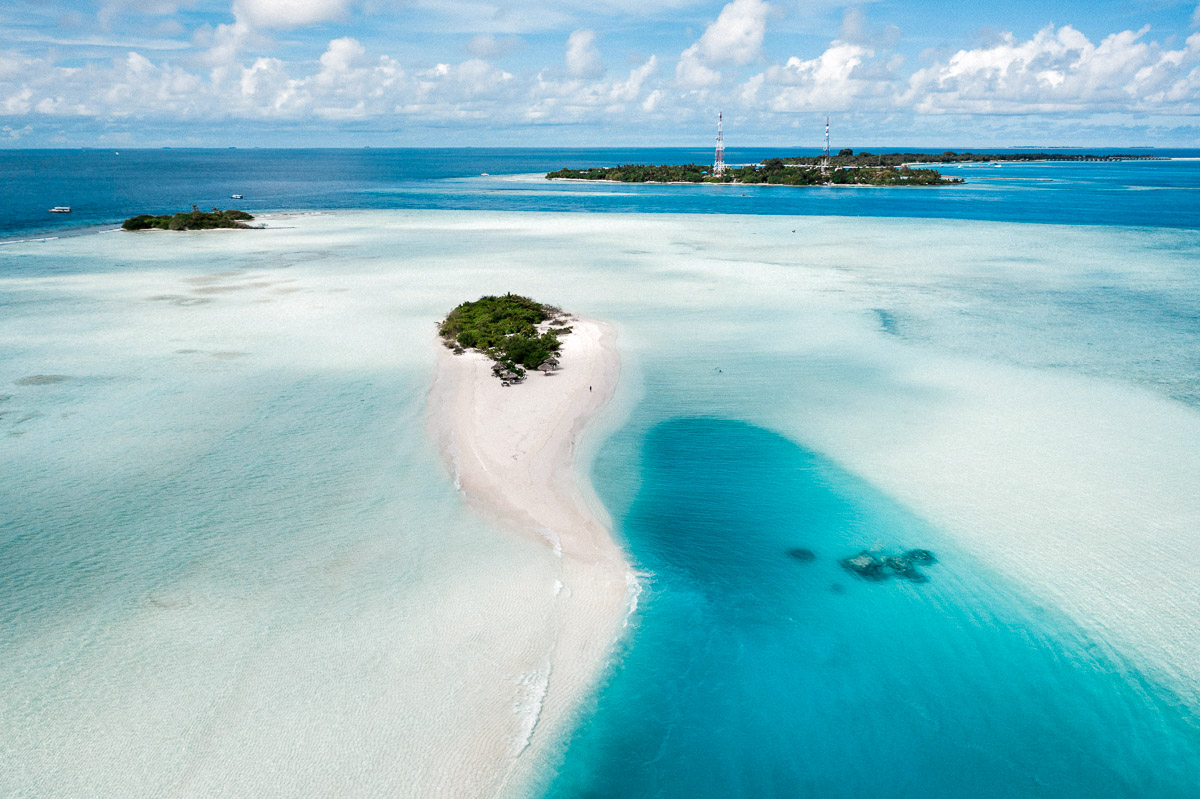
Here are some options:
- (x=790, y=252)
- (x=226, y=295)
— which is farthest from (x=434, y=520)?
(x=790, y=252)

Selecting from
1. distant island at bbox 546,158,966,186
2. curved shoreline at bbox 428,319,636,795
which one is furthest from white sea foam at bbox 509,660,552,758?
distant island at bbox 546,158,966,186

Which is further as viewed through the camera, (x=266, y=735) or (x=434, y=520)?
(x=434, y=520)

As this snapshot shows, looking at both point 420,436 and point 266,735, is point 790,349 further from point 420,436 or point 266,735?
point 266,735

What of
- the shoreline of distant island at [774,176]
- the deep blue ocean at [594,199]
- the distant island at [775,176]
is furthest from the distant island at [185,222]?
the distant island at [775,176]

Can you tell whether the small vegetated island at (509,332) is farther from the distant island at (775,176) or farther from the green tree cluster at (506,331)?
the distant island at (775,176)

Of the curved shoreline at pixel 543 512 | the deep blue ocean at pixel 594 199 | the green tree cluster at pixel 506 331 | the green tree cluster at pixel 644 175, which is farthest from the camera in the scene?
the green tree cluster at pixel 644 175

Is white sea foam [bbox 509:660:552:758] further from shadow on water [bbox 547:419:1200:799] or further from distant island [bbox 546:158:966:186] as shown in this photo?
distant island [bbox 546:158:966:186]
